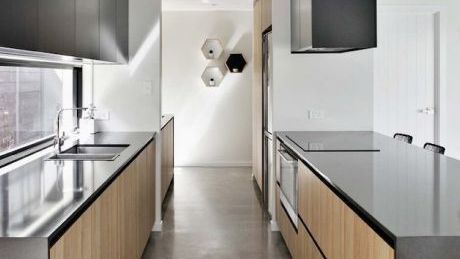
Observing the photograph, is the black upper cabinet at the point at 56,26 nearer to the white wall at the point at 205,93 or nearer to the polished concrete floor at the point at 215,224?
the polished concrete floor at the point at 215,224

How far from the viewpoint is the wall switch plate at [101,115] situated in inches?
195

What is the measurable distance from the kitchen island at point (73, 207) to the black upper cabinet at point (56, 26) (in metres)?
0.63

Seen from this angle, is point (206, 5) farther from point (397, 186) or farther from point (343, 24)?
point (397, 186)

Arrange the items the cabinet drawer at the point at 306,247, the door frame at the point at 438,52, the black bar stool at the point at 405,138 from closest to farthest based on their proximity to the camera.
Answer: the cabinet drawer at the point at 306,247 → the black bar stool at the point at 405,138 → the door frame at the point at 438,52

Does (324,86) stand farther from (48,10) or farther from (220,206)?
(48,10)

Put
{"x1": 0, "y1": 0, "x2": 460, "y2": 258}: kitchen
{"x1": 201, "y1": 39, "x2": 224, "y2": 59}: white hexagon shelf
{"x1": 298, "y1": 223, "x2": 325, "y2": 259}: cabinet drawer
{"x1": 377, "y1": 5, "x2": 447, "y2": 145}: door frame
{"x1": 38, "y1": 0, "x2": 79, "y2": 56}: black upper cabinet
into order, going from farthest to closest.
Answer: {"x1": 201, "y1": 39, "x2": 224, "y2": 59}: white hexagon shelf → {"x1": 377, "y1": 5, "x2": 447, "y2": 145}: door frame → {"x1": 298, "y1": 223, "x2": 325, "y2": 259}: cabinet drawer → {"x1": 38, "y1": 0, "x2": 79, "y2": 56}: black upper cabinet → {"x1": 0, "y1": 0, "x2": 460, "y2": 258}: kitchen

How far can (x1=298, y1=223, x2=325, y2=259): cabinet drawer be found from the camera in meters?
3.00

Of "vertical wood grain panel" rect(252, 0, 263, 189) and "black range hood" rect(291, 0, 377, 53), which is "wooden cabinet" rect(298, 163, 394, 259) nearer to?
"black range hood" rect(291, 0, 377, 53)

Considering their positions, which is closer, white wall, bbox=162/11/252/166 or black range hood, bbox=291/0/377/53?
black range hood, bbox=291/0/377/53

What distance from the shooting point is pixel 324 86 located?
4957 mm

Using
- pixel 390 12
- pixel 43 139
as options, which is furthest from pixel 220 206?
pixel 390 12

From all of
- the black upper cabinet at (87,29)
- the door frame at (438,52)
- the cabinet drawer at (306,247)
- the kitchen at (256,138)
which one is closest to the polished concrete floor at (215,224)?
the kitchen at (256,138)

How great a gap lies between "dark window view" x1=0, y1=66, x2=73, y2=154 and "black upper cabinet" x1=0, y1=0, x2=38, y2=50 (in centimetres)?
99

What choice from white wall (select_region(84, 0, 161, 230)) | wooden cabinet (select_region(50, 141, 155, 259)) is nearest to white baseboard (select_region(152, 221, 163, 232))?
white wall (select_region(84, 0, 161, 230))
